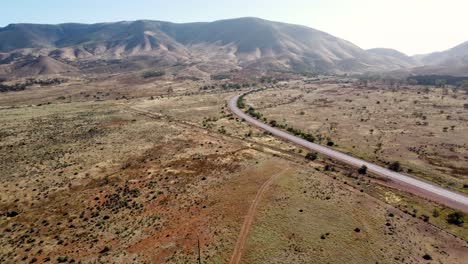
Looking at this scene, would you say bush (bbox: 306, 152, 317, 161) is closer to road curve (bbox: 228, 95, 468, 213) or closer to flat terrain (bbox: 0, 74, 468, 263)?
flat terrain (bbox: 0, 74, 468, 263)

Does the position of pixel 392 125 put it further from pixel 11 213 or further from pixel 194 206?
pixel 11 213

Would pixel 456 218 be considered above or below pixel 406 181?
above

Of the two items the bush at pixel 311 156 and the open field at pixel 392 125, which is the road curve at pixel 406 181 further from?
the bush at pixel 311 156

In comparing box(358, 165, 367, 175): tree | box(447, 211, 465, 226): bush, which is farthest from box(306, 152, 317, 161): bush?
box(447, 211, 465, 226): bush

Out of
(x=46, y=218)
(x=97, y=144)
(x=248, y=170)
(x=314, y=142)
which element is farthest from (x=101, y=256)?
(x=314, y=142)

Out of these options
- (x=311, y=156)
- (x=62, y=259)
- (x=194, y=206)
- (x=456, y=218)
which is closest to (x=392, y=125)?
(x=311, y=156)

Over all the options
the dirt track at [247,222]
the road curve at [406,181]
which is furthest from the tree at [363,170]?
the dirt track at [247,222]
